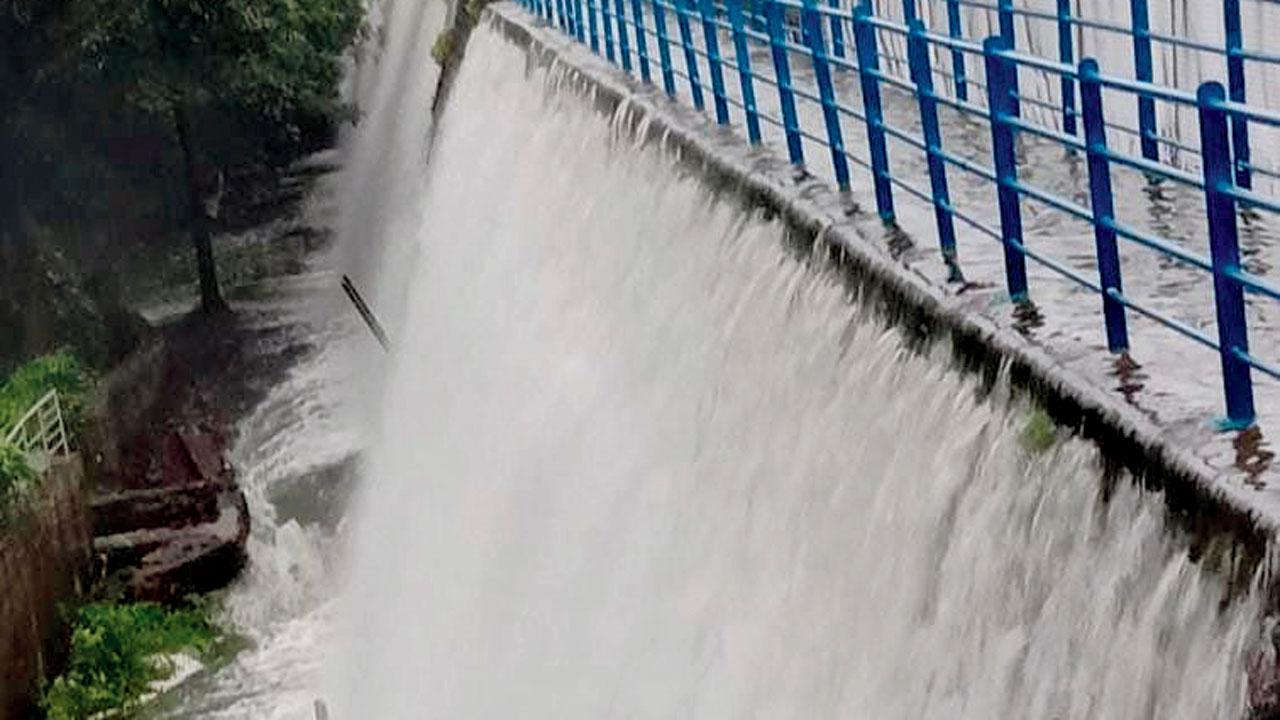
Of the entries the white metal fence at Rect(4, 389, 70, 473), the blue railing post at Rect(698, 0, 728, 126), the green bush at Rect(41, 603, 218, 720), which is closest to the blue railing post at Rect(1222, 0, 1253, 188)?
the blue railing post at Rect(698, 0, 728, 126)

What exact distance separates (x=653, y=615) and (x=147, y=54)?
58.6ft

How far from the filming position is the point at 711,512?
6172 millimetres

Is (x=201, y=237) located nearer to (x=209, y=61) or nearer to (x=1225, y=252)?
(x=209, y=61)

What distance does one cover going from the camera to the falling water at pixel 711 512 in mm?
3656

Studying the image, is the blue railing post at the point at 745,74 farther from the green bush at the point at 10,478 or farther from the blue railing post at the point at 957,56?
the green bush at the point at 10,478

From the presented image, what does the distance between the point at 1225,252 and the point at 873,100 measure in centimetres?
269

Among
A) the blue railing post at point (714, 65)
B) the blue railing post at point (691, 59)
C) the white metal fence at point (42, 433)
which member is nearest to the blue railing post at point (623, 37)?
the blue railing post at point (691, 59)

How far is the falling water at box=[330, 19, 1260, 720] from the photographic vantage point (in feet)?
12.0

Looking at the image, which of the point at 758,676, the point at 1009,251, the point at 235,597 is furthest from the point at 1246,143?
the point at 235,597

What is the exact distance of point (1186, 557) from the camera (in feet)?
10.8

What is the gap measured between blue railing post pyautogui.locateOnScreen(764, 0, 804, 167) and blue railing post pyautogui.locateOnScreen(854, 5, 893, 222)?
110cm

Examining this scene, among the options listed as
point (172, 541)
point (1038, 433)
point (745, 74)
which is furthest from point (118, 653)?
point (1038, 433)

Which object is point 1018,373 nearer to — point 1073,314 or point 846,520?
point 1073,314

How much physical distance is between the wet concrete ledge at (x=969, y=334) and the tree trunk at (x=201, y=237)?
15.8 metres
